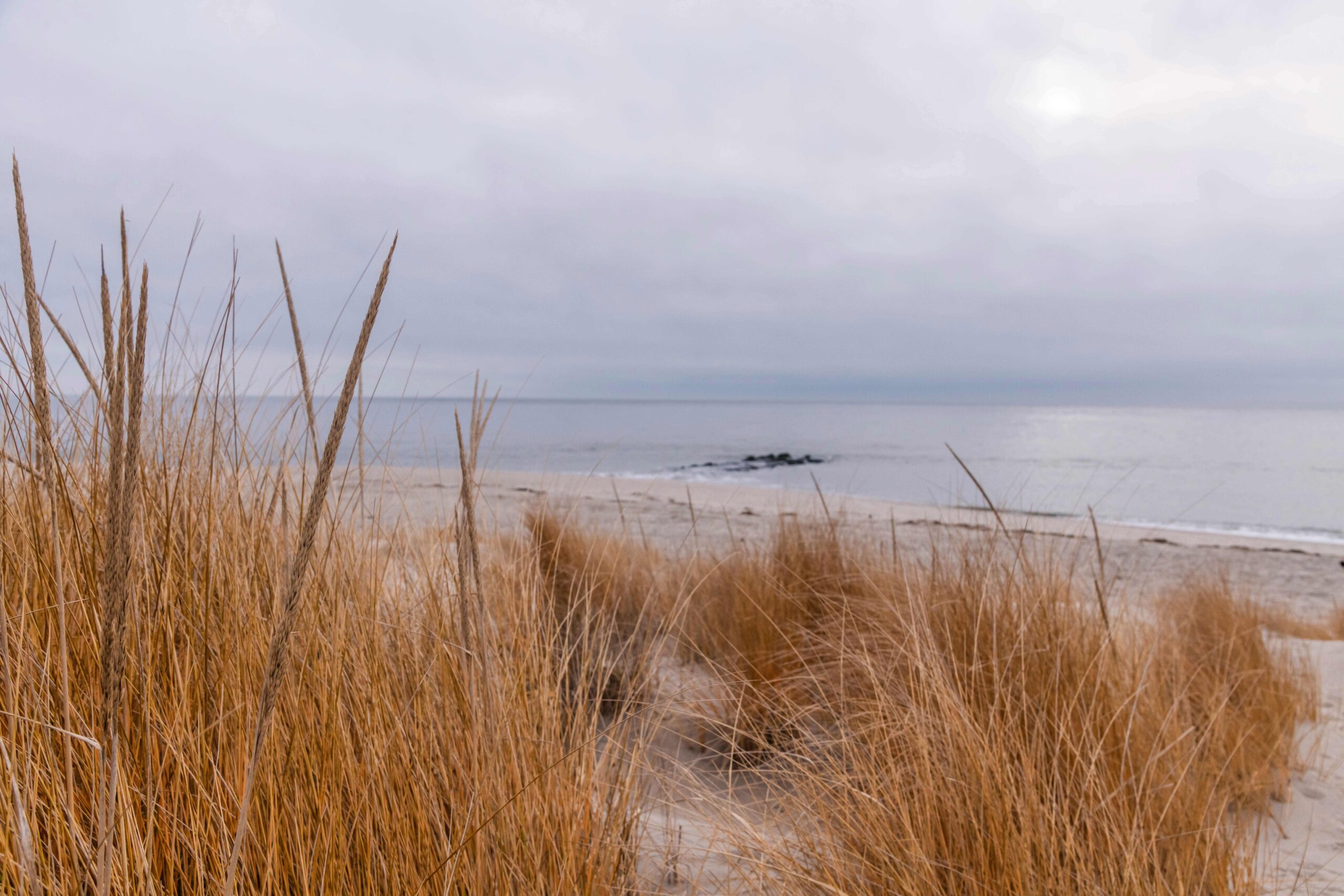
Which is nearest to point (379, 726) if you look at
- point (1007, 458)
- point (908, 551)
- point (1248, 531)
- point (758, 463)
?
point (908, 551)

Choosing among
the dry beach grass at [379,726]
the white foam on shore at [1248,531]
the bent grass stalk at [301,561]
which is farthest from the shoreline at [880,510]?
the bent grass stalk at [301,561]

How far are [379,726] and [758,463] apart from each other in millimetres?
23237

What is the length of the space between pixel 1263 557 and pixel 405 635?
11.3m

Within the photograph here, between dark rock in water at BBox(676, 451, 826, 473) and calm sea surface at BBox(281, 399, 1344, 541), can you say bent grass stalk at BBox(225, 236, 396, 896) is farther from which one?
dark rock in water at BBox(676, 451, 826, 473)

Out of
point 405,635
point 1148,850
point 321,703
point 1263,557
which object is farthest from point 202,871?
point 1263,557

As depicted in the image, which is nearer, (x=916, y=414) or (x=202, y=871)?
(x=202, y=871)

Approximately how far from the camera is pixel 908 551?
4.61 metres

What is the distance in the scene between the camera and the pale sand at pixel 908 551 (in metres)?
1.62

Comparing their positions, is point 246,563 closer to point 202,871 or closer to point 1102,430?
point 202,871

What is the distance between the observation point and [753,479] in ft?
61.9

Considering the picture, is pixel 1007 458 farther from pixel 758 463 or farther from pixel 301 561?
pixel 301 561

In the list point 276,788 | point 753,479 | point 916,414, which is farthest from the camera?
point 916,414

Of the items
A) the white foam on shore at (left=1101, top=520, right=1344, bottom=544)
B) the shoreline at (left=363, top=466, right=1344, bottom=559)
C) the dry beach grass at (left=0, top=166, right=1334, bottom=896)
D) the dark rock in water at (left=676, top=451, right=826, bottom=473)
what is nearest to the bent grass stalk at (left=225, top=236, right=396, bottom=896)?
the dry beach grass at (left=0, top=166, right=1334, bottom=896)

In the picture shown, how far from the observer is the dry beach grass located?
0.80 m
